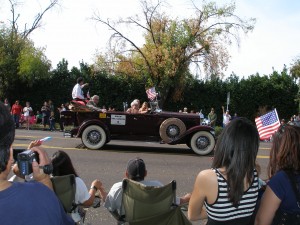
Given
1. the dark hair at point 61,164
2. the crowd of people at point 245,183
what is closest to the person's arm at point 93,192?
→ the dark hair at point 61,164

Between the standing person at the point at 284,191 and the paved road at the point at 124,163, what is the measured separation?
136 inches

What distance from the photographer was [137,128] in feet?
42.9

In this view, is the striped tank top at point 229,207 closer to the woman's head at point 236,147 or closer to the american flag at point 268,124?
the woman's head at point 236,147

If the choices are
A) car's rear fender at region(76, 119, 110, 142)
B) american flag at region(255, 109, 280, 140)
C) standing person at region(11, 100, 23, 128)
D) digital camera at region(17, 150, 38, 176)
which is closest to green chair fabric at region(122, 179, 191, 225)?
digital camera at region(17, 150, 38, 176)

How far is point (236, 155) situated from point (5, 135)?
61.6 inches

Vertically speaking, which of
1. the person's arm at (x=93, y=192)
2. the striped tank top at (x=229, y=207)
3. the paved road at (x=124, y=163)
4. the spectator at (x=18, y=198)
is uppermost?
the spectator at (x=18, y=198)

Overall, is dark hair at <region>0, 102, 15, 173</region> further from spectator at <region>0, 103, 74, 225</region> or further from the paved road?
the paved road

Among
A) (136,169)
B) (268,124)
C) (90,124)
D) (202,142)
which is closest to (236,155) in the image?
(136,169)

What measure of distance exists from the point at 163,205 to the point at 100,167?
6070mm

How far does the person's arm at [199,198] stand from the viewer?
110 inches

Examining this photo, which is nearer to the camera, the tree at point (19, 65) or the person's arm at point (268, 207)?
the person's arm at point (268, 207)

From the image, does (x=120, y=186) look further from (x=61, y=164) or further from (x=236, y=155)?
(x=236, y=155)

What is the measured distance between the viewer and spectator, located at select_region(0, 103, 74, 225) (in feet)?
5.89

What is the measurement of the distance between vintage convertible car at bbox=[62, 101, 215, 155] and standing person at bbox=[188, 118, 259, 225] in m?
9.81
